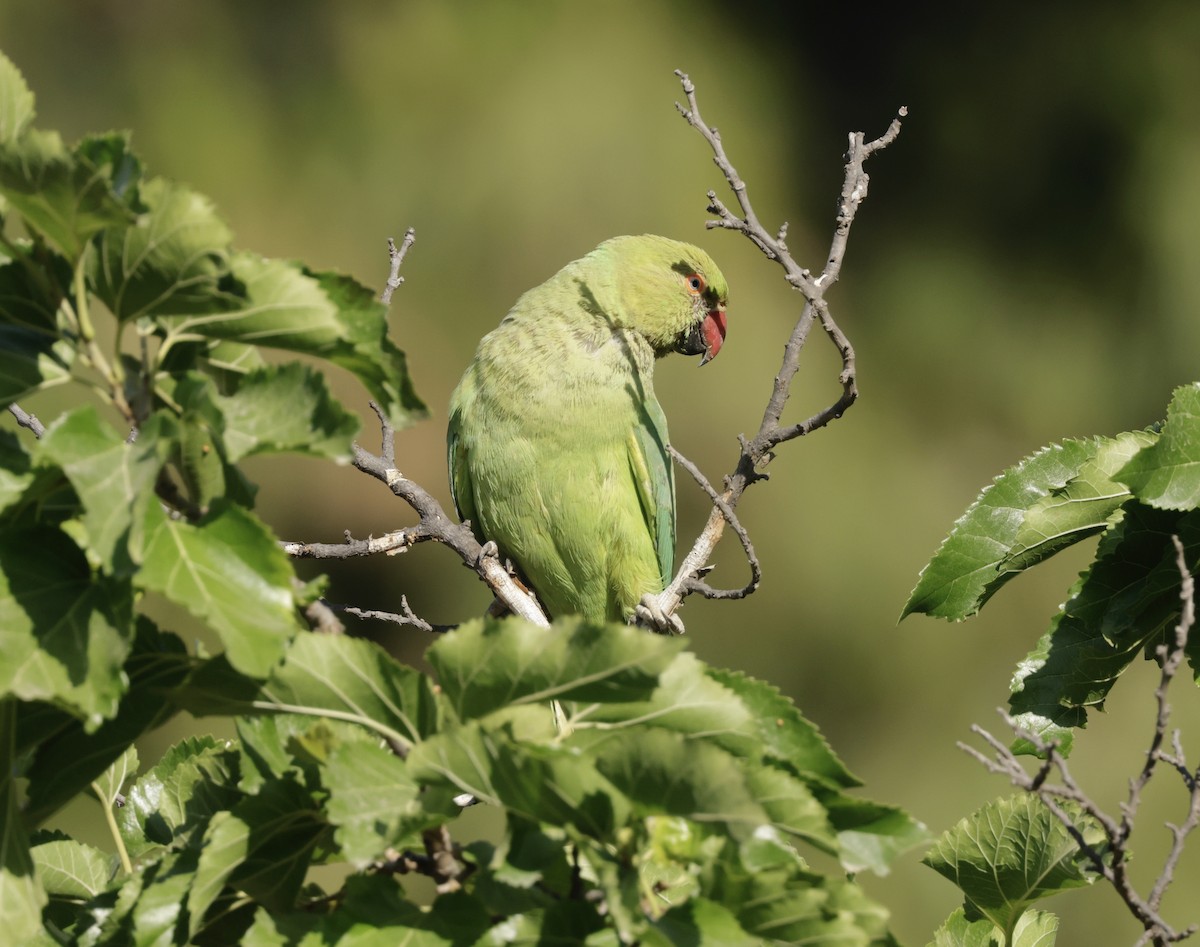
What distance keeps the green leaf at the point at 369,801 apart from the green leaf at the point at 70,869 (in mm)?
578

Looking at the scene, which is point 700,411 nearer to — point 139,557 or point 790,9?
point 790,9

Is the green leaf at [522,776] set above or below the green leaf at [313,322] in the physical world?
below

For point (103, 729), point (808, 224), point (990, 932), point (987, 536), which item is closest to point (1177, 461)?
point (987, 536)

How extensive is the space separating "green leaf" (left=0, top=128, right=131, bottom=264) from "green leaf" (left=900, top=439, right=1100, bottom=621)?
49.2 inches

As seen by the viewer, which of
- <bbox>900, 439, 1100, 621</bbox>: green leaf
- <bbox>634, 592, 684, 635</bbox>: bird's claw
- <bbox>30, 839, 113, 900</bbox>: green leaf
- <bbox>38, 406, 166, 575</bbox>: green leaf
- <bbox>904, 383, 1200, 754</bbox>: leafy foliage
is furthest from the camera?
<bbox>634, 592, 684, 635</bbox>: bird's claw

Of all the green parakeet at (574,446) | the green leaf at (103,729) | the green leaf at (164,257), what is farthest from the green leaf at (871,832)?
the green parakeet at (574,446)

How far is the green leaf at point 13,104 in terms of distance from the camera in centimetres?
95

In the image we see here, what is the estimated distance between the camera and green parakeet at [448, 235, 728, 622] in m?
3.14

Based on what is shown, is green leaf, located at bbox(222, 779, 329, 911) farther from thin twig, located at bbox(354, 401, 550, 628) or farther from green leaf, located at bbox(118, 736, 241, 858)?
thin twig, located at bbox(354, 401, 550, 628)

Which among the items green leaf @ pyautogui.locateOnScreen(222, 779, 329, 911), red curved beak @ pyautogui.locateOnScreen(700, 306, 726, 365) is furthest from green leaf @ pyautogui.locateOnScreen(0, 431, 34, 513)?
red curved beak @ pyautogui.locateOnScreen(700, 306, 726, 365)

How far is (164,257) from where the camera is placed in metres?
0.99

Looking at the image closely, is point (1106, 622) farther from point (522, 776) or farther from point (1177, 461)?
point (522, 776)

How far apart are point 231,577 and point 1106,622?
48.6 inches

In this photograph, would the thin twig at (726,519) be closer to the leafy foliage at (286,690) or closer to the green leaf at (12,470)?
the leafy foliage at (286,690)
